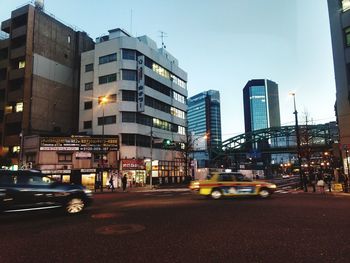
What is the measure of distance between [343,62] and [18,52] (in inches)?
1850

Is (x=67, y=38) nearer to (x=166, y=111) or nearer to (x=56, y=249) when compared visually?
(x=166, y=111)

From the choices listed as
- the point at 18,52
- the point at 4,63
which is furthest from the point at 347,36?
the point at 4,63

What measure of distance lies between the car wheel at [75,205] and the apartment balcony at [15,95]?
139 feet

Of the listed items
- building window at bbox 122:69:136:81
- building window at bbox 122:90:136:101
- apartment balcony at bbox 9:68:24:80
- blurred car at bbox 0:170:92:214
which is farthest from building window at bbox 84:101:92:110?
blurred car at bbox 0:170:92:214

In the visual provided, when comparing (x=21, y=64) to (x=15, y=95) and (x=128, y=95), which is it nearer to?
(x=15, y=95)

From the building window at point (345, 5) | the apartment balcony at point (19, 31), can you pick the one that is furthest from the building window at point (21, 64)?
the building window at point (345, 5)

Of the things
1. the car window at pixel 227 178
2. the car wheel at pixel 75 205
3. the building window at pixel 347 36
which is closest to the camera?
the car wheel at pixel 75 205

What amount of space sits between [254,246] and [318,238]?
6.05 feet

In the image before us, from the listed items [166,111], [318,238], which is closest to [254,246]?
[318,238]

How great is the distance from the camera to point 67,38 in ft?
188

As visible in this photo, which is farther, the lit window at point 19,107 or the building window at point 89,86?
the building window at point 89,86

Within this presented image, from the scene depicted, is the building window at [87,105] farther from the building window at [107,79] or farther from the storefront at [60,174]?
the storefront at [60,174]

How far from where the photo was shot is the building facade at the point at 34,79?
162 ft

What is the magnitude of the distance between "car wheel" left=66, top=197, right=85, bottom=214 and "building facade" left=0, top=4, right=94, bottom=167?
1551 inches
